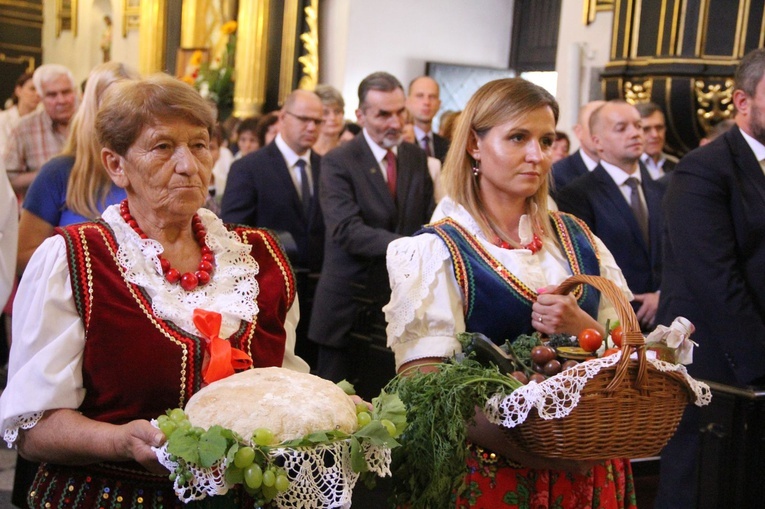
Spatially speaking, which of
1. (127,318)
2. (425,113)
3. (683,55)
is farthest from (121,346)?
(683,55)

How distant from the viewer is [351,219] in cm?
499

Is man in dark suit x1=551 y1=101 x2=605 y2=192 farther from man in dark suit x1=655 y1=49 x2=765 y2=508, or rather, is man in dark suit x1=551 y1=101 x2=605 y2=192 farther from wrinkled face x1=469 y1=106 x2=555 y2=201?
wrinkled face x1=469 y1=106 x2=555 y2=201

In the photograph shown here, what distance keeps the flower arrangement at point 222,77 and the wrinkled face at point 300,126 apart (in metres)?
7.32

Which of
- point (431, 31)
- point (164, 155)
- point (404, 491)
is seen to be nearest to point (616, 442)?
point (404, 491)

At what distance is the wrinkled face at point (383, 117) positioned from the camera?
5316 millimetres

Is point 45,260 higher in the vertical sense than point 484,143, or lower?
lower

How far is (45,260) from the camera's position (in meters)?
2.07

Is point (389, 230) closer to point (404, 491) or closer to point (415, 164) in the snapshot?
point (415, 164)

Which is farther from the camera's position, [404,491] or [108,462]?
[404,491]

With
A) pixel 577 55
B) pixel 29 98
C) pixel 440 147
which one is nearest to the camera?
pixel 440 147

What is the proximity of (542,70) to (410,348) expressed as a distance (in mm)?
9879

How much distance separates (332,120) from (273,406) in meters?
6.01

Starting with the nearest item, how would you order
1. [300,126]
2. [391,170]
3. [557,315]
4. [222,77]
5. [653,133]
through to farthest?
[557,315] → [391,170] → [300,126] → [653,133] → [222,77]

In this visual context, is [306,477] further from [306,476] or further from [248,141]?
[248,141]
